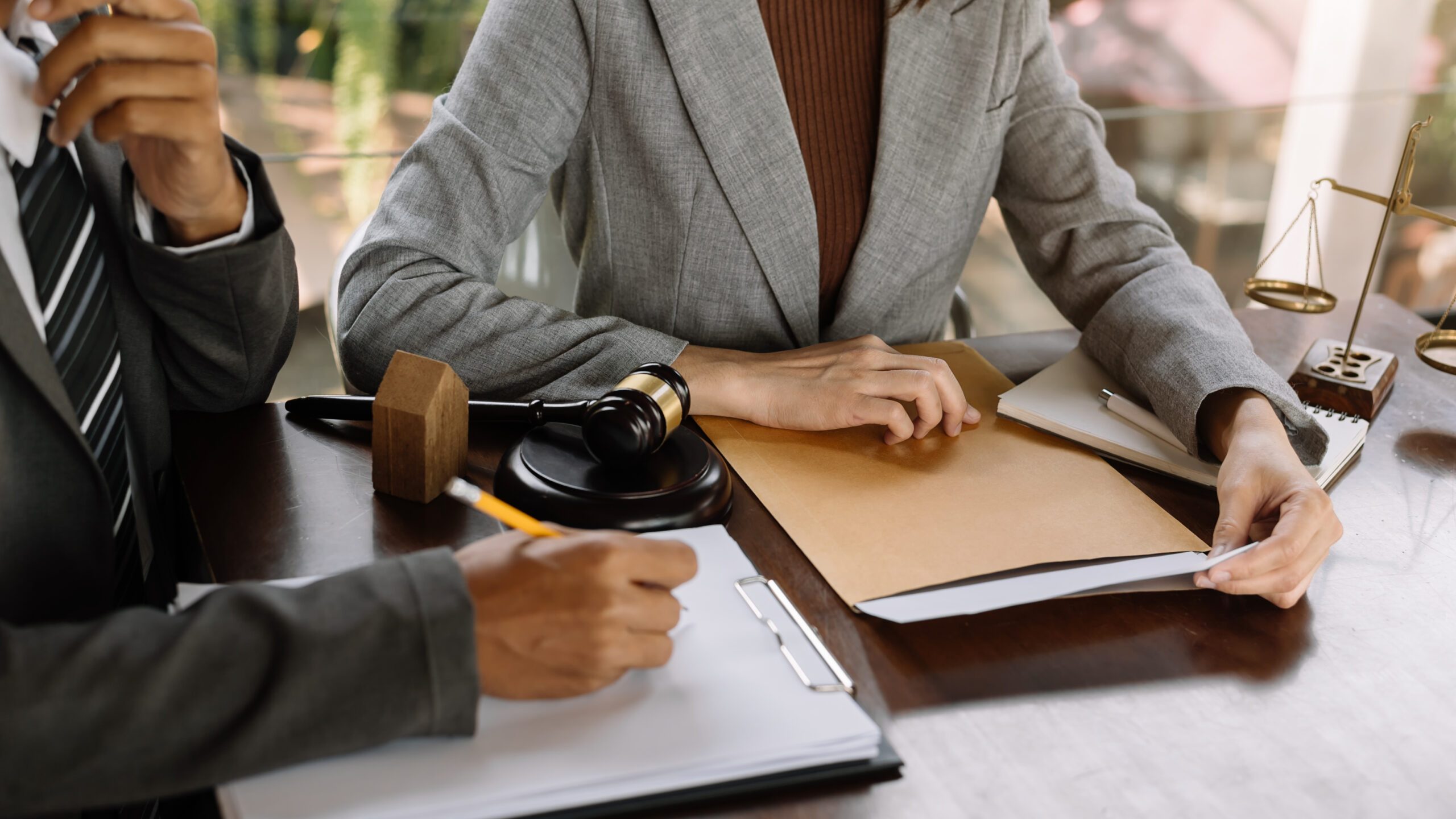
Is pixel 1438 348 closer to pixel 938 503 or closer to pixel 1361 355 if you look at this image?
pixel 1361 355

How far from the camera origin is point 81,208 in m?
0.96

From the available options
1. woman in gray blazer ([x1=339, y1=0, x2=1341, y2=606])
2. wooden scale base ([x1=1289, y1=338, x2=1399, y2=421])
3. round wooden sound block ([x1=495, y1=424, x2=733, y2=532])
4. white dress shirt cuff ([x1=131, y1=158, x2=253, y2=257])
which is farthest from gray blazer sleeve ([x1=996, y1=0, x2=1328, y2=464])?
white dress shirt cuff ([x1=131, y1=158, x2=253, y2=257])

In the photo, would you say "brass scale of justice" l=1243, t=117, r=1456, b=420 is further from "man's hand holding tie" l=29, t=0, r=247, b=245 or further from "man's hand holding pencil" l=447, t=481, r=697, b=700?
"man's hand holding tie" l=29, t=0, r=247, b=245

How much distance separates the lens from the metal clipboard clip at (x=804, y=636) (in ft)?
2.45

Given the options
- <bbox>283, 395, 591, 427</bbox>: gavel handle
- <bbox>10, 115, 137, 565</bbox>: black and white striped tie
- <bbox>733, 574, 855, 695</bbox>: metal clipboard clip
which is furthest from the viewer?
<bbox>283, 395, 591, 427</bbox>: gavel handle

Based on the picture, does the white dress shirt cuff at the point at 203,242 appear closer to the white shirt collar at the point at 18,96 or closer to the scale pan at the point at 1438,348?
the white shirt collar at the point at 18,96

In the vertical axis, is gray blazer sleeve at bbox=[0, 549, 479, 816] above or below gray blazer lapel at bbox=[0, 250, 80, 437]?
below

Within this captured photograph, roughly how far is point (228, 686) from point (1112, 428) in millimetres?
888

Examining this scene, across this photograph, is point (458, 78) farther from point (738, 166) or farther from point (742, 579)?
point (742, 579)

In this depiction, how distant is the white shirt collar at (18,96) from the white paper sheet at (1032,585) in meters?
0.73

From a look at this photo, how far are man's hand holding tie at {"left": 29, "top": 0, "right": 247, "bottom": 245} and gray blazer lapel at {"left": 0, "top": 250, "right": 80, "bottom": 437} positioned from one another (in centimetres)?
12

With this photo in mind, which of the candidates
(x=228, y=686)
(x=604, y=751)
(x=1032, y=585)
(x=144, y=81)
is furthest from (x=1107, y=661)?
(x=144, y=81)

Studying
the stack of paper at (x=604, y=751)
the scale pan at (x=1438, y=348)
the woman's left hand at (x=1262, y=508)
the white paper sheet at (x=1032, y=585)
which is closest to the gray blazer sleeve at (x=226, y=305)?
the stack of paper at (x=604, y=751)

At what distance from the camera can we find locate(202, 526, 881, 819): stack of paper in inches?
24.8
